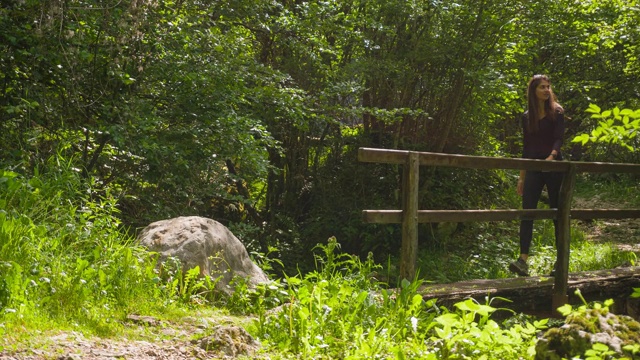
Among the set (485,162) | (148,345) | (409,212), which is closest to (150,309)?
(148,345)

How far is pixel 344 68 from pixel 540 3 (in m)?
3.42

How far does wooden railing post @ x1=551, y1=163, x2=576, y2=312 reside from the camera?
7.10 metres

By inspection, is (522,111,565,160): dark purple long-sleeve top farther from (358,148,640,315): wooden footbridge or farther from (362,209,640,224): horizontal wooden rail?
(362,209,640,224): horizontal wooden rail

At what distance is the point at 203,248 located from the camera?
5.87 meters

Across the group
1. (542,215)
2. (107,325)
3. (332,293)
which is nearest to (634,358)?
(332,293)

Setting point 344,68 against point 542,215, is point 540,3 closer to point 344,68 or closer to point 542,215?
point 344,68

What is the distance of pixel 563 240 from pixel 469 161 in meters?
1.65

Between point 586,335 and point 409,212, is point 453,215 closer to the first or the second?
point 409,212

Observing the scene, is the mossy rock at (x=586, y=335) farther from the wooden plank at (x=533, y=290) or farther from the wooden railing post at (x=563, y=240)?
the wooden railing post at (x=563, y=240)

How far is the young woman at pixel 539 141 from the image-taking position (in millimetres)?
7484

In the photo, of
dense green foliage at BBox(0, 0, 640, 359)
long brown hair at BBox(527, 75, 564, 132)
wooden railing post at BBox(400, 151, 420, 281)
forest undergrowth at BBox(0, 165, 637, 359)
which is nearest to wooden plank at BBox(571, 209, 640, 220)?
long brown hair at BBox(527, 75, 564, 132)

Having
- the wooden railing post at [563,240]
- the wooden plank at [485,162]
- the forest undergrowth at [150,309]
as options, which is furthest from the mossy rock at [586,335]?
the wooden railing post at [563,240]

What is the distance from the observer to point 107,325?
4562 mm

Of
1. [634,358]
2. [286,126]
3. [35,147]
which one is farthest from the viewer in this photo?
[286,126]
